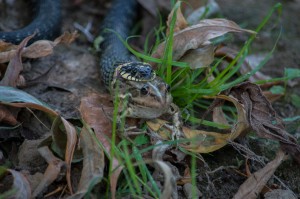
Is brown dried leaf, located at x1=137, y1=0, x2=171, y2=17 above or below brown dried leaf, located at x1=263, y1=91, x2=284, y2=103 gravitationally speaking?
above

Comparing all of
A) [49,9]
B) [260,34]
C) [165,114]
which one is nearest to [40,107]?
[165,114]

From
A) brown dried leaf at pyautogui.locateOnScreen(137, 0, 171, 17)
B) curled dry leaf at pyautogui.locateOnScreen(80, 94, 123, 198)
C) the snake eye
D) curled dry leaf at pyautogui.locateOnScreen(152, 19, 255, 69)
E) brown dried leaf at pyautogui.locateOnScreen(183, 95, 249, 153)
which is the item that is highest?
curled dry leaf at pyautogui.locateOnScreen(152, 19, 255, 69)

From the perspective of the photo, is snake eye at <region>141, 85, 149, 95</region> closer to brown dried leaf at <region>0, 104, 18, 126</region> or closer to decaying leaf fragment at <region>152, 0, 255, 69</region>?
decaying leaf fragment at <region>152, 0, 255, 69</region>

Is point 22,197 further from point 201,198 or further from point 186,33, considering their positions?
point 186,33

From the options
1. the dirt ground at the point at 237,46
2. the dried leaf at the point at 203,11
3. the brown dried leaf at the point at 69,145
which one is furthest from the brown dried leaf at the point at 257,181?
the dried leaf at the point at 203,11

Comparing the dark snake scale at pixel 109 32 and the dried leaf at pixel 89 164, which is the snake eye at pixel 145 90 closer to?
the dark snake scale at pixel 109 32

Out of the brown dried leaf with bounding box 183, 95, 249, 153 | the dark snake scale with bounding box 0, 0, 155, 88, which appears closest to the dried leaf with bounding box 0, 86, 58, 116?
the dark snake scale with bounding box 0, 0, 155, 88
